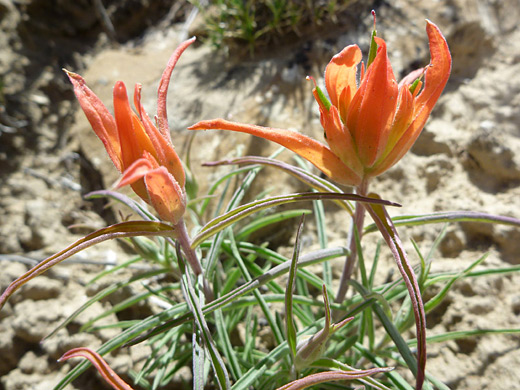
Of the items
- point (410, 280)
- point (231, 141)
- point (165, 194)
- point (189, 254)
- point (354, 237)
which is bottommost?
point (410, 280)

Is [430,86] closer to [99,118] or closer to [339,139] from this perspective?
[339,139]

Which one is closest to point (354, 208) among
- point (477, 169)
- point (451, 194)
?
point (451, 194)

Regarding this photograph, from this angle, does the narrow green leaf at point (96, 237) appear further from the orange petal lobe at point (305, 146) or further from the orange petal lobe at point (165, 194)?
the orange petal lobe at point (305, 146)

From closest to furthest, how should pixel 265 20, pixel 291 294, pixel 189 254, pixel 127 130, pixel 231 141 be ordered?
pixel 127 130, pixel 291 294, pixel 189 254, pixel 231 141, pixel 265 20

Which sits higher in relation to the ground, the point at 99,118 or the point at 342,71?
the point at 99,118

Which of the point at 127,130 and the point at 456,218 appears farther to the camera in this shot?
the point at 456,218

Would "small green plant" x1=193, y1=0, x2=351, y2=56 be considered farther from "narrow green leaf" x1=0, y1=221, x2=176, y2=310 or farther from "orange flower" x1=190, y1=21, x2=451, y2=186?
"narrow green leaf" x1=0, y1=221, x2=176, y2=310

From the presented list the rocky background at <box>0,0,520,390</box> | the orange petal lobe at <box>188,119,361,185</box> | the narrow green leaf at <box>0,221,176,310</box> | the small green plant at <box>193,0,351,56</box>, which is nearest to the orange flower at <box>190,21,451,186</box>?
the orange petal lobe at <box>188,119,361,185</box>

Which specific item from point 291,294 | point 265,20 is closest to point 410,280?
point 291,294
